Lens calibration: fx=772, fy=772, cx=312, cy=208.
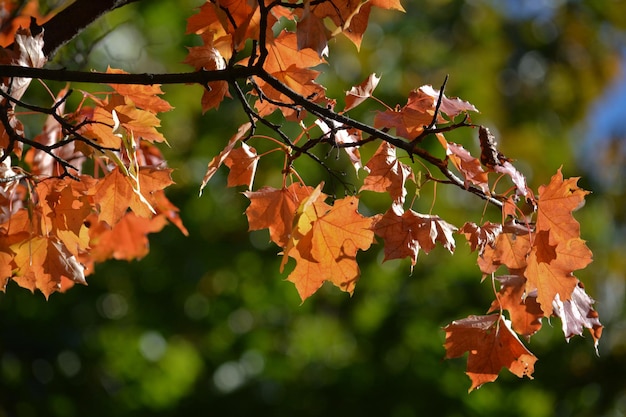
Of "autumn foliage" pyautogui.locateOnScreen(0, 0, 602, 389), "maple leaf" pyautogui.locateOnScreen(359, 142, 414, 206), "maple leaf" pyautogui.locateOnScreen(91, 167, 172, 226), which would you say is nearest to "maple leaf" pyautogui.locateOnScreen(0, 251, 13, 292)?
"autumn foliage" pyautogui.locateOnScreen(0, 0, 602, 389)

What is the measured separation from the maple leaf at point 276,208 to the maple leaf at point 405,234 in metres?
0.12

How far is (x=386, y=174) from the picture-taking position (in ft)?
3.51

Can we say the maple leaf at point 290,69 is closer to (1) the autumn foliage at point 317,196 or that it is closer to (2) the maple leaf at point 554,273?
(1) the autumn foliage at point 317,196

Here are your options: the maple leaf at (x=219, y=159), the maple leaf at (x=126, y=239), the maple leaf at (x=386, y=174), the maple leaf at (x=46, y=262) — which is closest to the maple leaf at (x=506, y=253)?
the maple leaf at (x=386, y=174)

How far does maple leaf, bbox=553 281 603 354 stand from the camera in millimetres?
1078

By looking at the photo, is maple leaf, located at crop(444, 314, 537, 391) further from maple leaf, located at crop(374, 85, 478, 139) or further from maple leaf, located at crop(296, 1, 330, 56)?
maple leaf, located at crop(296, 1, 330, 56)

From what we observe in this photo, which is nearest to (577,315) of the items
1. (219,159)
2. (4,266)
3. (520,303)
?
(520,303)

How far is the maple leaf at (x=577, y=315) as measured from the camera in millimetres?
1078

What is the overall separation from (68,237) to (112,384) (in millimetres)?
3064

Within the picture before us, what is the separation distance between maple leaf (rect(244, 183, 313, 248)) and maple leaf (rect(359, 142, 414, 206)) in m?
0.09

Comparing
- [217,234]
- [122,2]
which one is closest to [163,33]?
[217,234]

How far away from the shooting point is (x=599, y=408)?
14.8ft

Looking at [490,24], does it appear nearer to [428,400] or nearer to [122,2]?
[428,400]

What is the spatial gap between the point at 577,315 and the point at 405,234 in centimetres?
29
